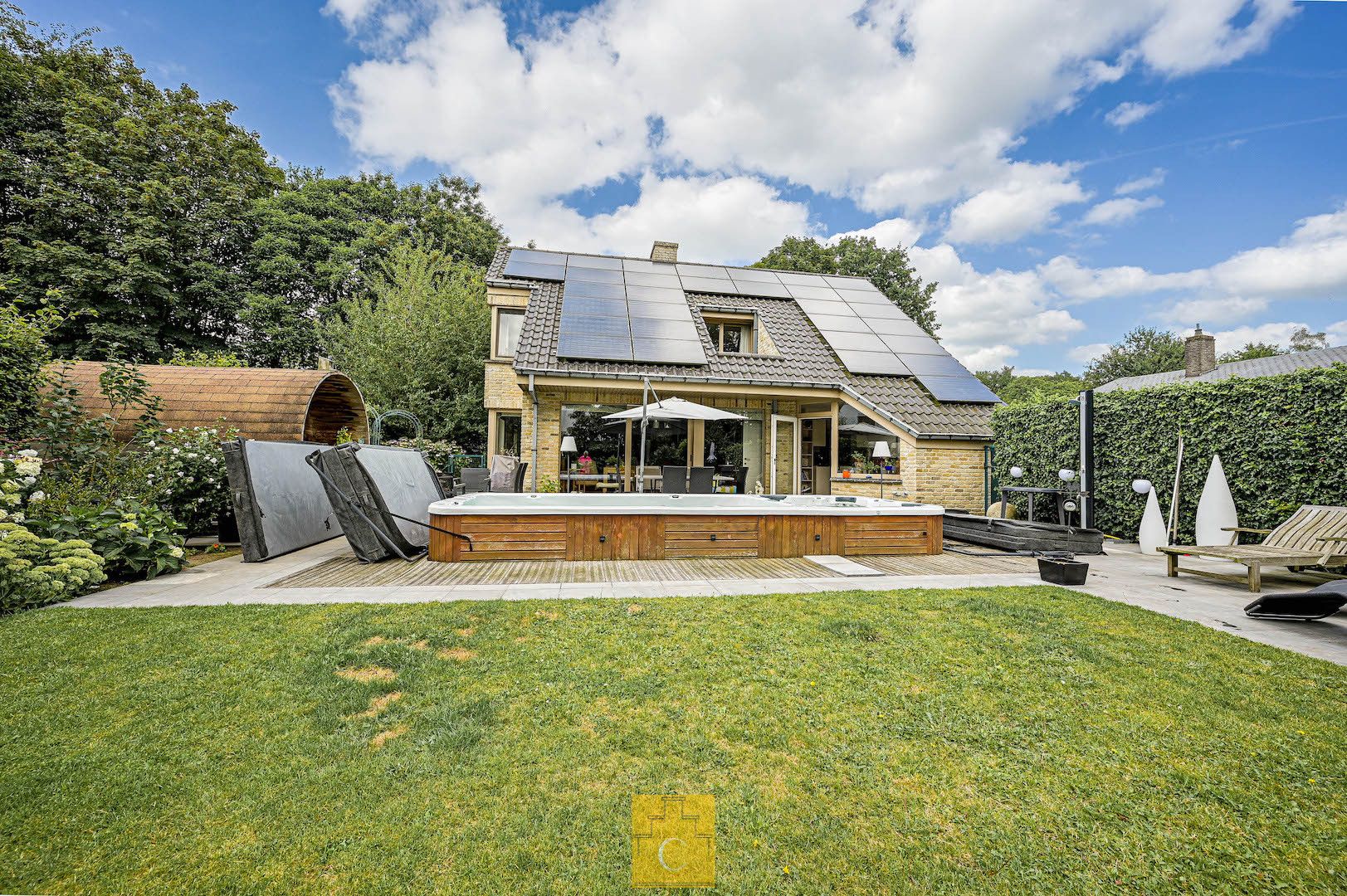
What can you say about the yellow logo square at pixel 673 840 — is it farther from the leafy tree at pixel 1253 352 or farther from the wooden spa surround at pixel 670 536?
the leafy tree at pixel 1253 352

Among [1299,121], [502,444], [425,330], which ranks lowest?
[502,444]

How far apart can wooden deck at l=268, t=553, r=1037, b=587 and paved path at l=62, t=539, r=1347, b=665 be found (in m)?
0.19

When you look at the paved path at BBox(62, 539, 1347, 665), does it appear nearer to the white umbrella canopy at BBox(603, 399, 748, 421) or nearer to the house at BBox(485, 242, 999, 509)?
the white umbrella canopy at BBox(603, 399, 748, 421)

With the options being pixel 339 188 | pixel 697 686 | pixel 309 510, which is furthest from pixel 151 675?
pixel 339 188

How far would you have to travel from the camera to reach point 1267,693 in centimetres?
308

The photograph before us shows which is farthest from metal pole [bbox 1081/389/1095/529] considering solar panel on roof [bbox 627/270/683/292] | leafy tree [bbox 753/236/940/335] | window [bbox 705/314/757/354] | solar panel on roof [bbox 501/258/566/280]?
leafy tree [bbox 753/236/940/335]

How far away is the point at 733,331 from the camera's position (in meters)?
13.4

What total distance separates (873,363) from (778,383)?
2518 millimetres

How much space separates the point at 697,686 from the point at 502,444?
10815 mm

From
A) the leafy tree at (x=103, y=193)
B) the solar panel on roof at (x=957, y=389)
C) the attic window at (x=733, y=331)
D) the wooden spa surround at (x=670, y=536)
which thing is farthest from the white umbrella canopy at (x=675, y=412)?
the leafy tree at (x=103, y=193)

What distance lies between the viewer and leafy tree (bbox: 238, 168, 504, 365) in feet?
69.8

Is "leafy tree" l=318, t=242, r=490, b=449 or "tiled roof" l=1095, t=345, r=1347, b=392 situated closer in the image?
"leafy tree" l=318, t=242, r=490, b=449

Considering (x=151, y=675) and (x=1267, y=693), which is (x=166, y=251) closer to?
(x=151, y=675)

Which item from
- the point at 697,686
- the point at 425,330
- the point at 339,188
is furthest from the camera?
the point at 339,188
